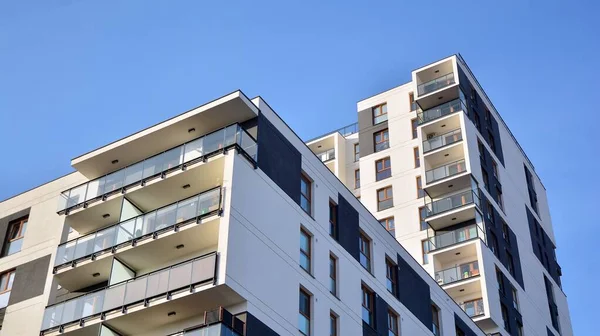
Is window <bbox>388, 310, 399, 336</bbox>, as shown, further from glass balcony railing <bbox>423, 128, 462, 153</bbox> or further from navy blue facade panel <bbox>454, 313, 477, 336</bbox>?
glass balcony railing <bbox>423, 128, 462, 153</bbox>

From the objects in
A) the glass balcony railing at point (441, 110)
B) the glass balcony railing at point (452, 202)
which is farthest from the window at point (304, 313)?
the glass balcony railing at point (441, 110)

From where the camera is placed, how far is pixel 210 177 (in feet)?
105

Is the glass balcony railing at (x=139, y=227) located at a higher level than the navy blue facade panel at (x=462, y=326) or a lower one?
lower

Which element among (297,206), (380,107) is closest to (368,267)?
(297,206)

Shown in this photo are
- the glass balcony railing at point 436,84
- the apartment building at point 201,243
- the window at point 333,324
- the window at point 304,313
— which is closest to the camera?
the apartment building at point 201,243

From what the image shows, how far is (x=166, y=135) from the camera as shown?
3406 cm

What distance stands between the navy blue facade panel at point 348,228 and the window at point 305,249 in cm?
241

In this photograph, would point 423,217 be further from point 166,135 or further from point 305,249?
point 166,135

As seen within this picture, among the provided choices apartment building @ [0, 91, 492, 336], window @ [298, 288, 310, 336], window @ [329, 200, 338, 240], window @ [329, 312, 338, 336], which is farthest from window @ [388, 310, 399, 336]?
window @ [298, 288, 310, 336]

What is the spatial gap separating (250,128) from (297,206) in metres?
3.56

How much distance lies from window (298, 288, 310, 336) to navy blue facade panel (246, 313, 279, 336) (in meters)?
2.38

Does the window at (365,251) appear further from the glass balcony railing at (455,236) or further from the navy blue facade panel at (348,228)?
the glass balcony railing at (455,236)

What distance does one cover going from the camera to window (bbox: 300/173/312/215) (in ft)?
113

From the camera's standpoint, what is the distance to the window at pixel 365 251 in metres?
37.6
